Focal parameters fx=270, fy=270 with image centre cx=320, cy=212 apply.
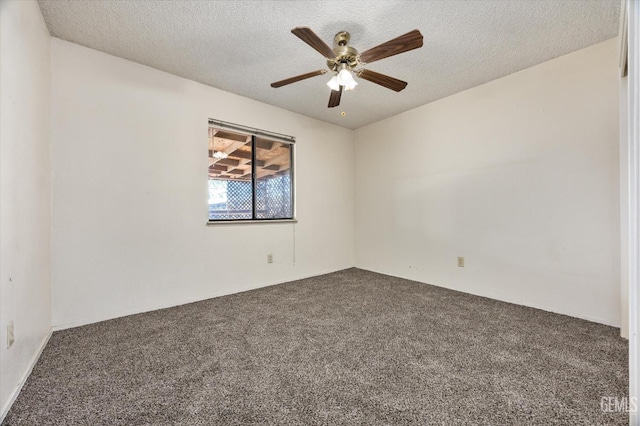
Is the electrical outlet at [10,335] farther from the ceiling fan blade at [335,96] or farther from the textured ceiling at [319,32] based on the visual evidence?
the ceiling fan blade at [335,96]

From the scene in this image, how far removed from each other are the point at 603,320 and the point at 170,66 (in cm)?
446

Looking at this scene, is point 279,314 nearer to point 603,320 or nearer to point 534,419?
point 534,419

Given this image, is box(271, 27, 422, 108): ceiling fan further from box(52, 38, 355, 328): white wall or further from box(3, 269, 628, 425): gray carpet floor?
box(3, 269, 628, 425): gray carpet floor

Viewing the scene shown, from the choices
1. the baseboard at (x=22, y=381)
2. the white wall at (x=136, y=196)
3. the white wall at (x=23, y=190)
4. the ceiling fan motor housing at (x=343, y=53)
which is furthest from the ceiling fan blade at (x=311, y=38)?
the baseboard at (x=22, y=381)

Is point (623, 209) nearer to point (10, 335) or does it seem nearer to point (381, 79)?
point (381, 79)

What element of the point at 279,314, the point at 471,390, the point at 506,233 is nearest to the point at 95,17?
the point at 279,314

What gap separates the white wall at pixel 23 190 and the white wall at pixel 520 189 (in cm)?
364

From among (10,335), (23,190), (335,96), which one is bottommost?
(10,335)

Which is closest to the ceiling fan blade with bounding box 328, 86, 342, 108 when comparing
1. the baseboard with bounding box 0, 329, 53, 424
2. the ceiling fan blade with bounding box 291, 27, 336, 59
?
the ceiling fan blade with bounding box 291, 27, 336, 59

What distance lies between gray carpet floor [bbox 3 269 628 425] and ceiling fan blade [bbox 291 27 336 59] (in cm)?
201

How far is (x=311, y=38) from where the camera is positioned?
66.7 inches

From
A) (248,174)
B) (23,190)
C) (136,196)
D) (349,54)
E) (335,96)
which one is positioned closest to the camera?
(23,190)

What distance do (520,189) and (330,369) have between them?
2.53m

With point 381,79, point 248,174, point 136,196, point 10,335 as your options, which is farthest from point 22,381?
point 381,79
